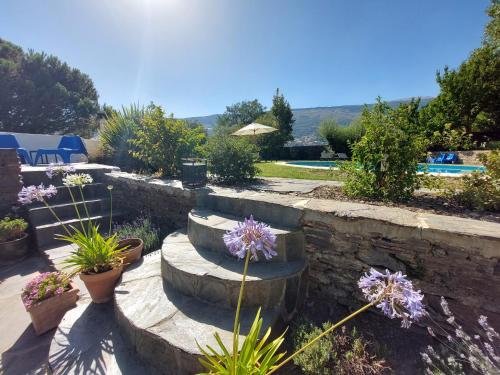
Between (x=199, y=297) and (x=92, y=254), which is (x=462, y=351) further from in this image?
(x=92, y=254)

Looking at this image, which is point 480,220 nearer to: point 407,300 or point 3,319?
point 407,300

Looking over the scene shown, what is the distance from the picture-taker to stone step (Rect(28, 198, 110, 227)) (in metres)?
4.45

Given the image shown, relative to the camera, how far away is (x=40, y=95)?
22000mm

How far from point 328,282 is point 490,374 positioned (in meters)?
1.21

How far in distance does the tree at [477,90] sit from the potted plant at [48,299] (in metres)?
14.8

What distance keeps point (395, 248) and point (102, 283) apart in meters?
2.98

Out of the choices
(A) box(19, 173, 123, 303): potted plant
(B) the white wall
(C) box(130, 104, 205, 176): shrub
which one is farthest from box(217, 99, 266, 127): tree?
→ (A) box(19, 173, 123, 303): potted plant

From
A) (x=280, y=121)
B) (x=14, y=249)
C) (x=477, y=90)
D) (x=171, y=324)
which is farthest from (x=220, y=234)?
(x=280, y=121)

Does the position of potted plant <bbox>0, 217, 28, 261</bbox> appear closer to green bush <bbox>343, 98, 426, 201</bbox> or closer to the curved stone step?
the curved stone step

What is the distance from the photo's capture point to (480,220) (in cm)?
207

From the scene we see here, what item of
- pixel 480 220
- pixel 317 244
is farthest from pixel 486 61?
pixel 317 244

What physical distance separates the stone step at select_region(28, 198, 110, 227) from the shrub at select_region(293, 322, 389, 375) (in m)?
3.85

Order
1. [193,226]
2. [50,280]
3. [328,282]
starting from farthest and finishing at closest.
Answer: [193,226] → [50,280] → [328,282]

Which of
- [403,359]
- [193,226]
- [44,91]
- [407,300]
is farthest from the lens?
[44,91]
